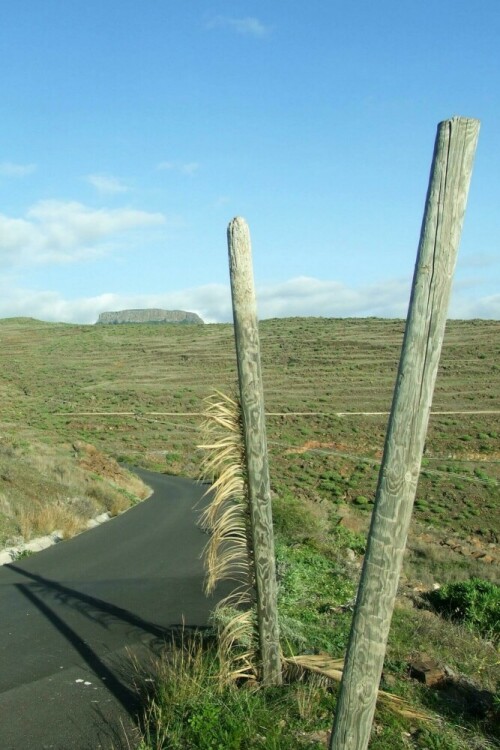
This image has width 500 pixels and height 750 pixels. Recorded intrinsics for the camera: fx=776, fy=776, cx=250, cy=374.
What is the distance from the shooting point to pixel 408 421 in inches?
144

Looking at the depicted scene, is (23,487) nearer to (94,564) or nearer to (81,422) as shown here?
(94,564)

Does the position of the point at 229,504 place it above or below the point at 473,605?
above

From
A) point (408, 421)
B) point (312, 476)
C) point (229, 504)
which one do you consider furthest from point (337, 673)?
point (312, 476)

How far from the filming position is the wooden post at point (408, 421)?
3.49m

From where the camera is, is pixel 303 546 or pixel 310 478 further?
pixel 310 478

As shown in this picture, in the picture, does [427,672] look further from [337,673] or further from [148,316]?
[148,316]

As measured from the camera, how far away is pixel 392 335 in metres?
71.9

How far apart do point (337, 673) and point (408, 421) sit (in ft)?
9.58

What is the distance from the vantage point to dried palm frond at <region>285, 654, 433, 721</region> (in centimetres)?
538

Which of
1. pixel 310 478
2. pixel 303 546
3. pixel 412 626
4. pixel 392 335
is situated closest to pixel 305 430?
pixel 310 478

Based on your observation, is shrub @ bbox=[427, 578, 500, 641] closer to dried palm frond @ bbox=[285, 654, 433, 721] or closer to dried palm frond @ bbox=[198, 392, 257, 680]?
dried palm frond @ bbox=[285, 654, 433, 721]

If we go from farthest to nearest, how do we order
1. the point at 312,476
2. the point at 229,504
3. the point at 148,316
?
1. the point at 148,316
2. the point at 312,476
3. the point at 229,504

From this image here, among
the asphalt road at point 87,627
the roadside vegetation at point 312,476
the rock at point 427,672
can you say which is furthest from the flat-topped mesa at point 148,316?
the rock at point 427,672

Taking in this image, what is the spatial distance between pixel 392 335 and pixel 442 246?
69.6 m
